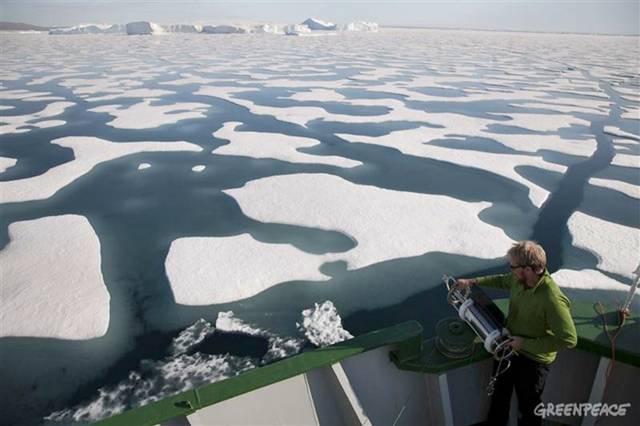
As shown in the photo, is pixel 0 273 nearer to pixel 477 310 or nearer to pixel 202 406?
pixel 202 406

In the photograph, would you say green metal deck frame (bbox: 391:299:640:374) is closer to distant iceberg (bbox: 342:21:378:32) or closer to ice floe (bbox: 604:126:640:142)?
ice floe (bbox: 604:126:640:142)

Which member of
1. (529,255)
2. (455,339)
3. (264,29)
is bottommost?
(455,339)

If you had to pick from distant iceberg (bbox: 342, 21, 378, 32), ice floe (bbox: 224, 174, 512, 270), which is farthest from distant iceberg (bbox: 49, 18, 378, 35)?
ice floe (bbox: 224, 174, 512, 270)

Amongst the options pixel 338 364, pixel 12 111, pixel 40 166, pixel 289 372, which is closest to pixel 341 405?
pixel 338 364

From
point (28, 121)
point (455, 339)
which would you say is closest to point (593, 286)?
point (455, 339)

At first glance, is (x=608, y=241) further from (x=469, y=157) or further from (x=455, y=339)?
(x=455, y=339)

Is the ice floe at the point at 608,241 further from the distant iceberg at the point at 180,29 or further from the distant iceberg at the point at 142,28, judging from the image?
the distant iceberg at the point at 142,28
